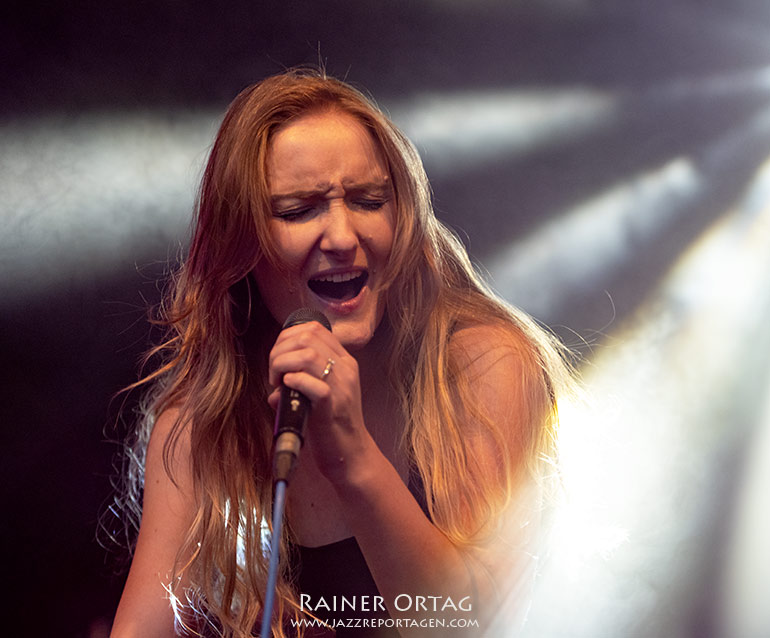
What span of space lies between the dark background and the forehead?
36 cm

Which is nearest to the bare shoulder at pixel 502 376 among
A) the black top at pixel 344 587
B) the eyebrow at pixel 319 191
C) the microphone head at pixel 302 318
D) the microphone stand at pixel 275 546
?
the black top at pixel 344 587

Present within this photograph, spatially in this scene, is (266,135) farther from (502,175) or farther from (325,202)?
(502,175)

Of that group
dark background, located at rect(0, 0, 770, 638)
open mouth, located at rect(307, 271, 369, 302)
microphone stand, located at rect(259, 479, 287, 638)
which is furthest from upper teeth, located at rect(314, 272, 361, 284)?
microphone stand, located at rect(259, 479, 287, 638)

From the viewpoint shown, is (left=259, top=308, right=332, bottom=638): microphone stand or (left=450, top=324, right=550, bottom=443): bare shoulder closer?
(left=259, top=308, right=332, bottom=638): microphone stand

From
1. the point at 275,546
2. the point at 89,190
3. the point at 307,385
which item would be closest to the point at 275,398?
the point at 307,385

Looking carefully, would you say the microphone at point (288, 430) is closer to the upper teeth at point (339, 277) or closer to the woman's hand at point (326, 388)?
the woman's hand at point (326, 388)

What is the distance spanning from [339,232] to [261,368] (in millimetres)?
306

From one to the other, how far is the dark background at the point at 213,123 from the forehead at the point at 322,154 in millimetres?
358

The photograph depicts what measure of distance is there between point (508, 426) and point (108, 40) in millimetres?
1016

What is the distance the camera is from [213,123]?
4.71ft

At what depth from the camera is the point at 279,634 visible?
3.45ft

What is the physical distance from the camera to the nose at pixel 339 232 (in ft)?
3.52

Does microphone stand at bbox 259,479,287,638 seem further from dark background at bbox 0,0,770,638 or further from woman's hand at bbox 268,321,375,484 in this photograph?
dark background at bbox 0,0,770,638

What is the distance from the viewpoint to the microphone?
1.93 feet
